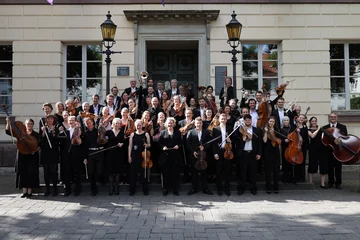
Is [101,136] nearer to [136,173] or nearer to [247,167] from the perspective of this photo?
[136,173]

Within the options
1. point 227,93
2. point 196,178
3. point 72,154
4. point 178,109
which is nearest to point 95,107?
point 72,154

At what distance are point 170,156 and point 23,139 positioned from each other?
3266 mm

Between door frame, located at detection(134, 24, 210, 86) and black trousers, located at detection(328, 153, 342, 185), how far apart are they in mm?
4908

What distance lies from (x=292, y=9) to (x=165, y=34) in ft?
14.6

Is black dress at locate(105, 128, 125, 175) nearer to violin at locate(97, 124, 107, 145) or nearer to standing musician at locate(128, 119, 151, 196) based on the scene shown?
violin at locate(97, 124, 107, 145)

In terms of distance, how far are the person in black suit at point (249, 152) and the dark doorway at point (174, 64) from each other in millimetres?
5565

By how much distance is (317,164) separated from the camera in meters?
9.04

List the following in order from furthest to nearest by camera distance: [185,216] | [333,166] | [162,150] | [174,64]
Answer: [174,64], [333,166], [162,150], [185,216]

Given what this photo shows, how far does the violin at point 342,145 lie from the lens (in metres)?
8.21

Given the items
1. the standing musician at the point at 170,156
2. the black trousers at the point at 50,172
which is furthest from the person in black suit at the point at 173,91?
the black trousers at the point at 50,172

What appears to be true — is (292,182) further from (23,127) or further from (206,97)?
(23,127)

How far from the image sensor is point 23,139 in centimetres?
802

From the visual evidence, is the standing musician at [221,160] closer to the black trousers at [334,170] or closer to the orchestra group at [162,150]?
the orchestra group at [162,150]

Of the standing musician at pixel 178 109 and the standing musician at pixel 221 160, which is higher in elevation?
the standing musician at pixel 178 109
